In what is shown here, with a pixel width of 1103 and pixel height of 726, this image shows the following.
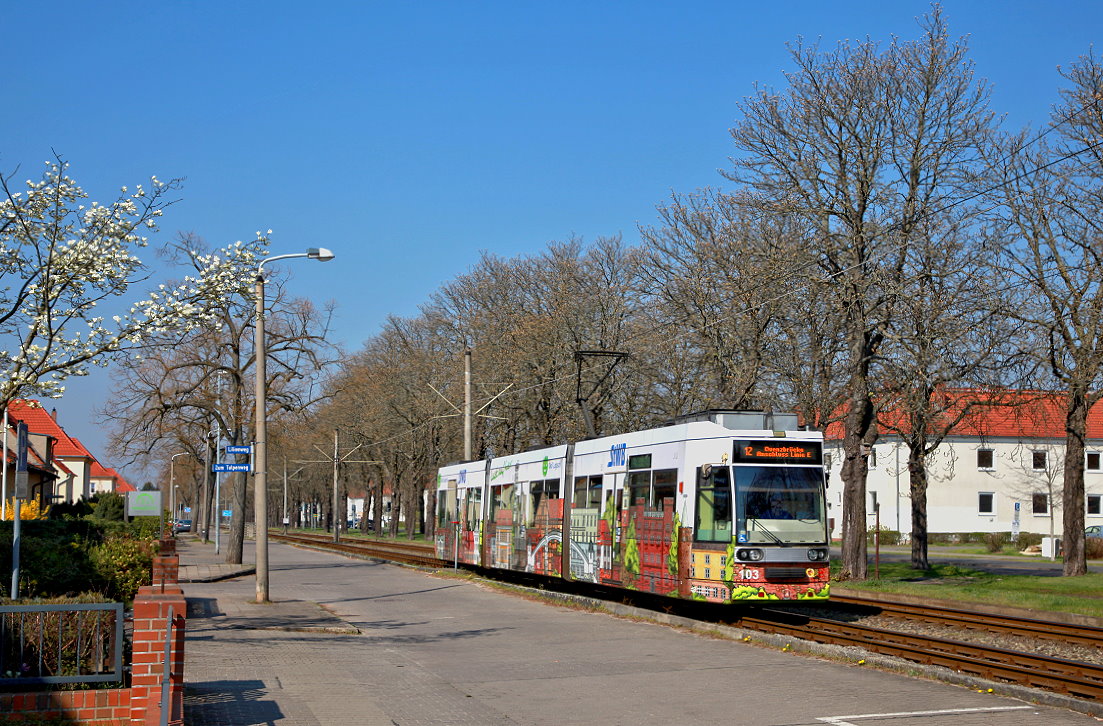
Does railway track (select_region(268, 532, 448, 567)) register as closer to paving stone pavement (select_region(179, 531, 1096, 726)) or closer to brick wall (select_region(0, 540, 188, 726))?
paving stone pavement (select_region(179, 531, 1096, 726))

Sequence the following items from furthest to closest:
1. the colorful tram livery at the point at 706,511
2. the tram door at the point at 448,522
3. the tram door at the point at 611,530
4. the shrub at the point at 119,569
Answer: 1. the tram door at the point at 448,522
2. the tram door at the point at 611,530
3. the colorful tram livery at the point at 706,511
4. the shrub at the point at 119,569

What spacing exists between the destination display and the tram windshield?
14 cm

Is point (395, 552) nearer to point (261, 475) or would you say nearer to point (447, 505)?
point (447, 505)

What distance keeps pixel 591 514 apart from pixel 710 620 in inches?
150

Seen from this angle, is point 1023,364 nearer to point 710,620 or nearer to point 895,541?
point 710,620

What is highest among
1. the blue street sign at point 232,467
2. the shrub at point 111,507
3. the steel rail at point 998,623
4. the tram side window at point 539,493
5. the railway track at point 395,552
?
the blue street sign at point 232,467

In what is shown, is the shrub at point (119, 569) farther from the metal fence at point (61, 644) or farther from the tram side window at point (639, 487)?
the tram side window at point (639, 487)

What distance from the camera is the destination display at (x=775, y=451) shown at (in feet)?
57.3

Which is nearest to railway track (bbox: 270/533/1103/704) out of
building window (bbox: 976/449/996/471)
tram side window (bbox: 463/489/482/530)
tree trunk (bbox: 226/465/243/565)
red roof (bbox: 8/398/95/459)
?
tram side window (bbox: 463/489/482/530)

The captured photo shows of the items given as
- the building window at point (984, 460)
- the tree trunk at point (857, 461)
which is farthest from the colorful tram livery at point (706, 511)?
the building window at point (984, 460)

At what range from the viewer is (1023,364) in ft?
87.4

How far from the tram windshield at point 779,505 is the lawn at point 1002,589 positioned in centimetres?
500

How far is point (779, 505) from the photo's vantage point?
17438 mm

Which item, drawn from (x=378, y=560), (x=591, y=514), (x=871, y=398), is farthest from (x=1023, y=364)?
(x=378, y=560)
